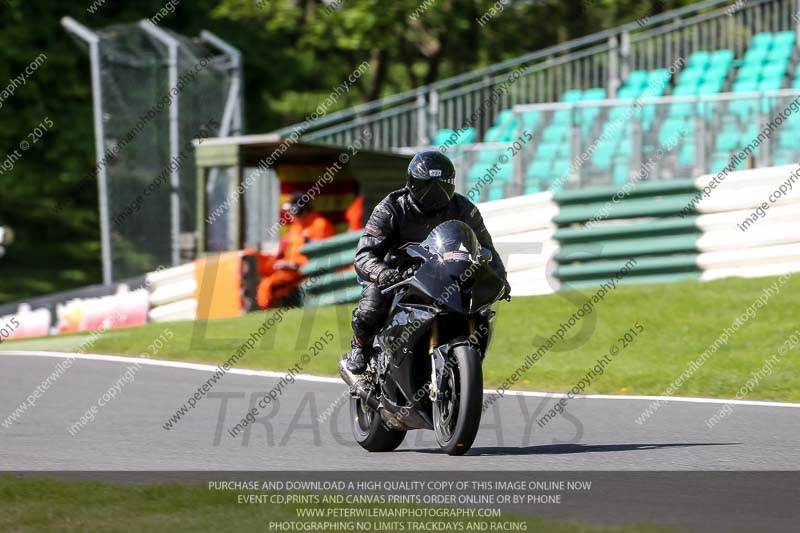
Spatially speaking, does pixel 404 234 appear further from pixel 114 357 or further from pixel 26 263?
pixel 26 263

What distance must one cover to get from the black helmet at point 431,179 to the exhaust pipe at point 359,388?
3.67 ft

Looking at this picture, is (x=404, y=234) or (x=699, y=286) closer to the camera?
(x=404, y=234)

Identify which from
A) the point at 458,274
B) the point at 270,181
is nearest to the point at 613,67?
the point at 270,181

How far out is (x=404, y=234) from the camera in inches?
314

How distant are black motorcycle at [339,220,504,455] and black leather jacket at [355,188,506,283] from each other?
146mm

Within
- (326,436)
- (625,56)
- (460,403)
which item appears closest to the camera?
(460,403)

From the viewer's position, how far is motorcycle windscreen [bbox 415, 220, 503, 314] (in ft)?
23.9

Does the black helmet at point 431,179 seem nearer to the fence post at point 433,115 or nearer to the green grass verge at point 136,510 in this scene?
the green grass verge at point 136,510

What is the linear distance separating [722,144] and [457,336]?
30.0 feet

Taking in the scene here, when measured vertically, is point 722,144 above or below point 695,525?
below

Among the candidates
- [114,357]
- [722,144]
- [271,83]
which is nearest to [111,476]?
[114,357]

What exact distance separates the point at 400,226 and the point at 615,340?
5.44m

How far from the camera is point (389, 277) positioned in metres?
7.64

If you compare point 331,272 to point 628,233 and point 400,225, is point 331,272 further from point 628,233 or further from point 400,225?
point 400,225
